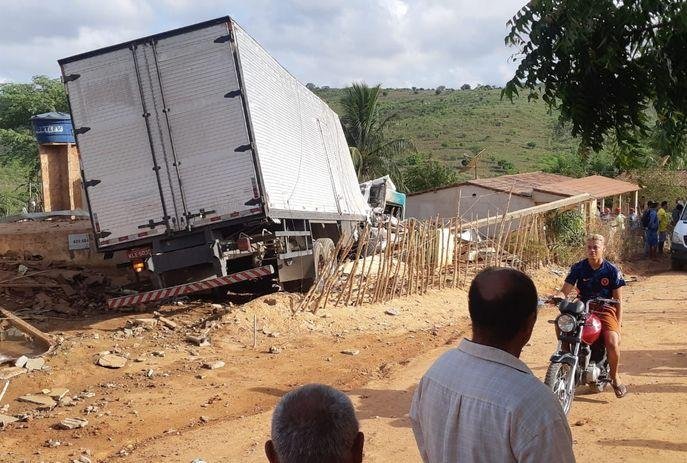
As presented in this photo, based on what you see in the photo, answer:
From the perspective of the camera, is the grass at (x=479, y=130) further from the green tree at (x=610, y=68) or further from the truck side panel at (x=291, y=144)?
the green tree at (x=610, y=68)

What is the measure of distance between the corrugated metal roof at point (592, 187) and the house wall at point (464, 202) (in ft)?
3.34

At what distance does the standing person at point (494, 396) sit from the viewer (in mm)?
1987

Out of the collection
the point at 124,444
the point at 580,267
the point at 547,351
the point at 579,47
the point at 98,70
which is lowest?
the point at 547,351

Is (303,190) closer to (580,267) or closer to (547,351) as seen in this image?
(547,351)

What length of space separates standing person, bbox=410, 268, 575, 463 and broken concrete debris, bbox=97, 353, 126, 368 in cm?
623

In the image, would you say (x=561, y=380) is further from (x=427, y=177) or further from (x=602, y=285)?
(x=427, y=177)

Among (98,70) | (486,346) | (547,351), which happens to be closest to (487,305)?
(486,346)

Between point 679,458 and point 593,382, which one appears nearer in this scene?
point 679,458

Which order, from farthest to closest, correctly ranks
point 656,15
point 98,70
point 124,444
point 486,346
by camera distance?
point 98,70
point 124,444
point 656,15
point 486,346

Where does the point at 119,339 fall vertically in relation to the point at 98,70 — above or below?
A: below

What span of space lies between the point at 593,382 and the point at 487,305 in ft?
13.6

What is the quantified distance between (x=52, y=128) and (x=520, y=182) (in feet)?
49.5

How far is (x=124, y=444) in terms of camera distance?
5.66 metres

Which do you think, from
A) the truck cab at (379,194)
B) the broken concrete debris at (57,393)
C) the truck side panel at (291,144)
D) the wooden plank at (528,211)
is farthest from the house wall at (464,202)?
the broken concrete debris at (57,393)
